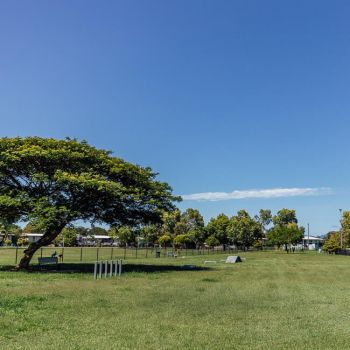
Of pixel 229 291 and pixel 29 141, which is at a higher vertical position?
pixel 29 141

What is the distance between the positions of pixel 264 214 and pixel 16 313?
151084 mm

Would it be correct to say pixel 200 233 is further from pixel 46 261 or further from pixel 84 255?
pixel 46 261

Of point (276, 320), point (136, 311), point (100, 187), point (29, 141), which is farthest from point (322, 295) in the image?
point (29, 141)

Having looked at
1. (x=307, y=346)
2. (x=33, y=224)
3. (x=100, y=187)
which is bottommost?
(x=307, y=346)

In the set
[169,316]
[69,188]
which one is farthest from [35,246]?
[169,316]

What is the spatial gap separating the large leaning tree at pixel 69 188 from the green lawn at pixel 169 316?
8.06 meters

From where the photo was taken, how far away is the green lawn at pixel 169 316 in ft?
31.9

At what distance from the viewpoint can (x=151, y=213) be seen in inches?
1304

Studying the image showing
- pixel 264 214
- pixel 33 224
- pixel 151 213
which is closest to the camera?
pixel 33 224

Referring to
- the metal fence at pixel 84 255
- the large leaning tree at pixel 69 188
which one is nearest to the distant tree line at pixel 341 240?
the metal fence at pixel 84 255

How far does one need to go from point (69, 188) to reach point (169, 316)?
58.2ft

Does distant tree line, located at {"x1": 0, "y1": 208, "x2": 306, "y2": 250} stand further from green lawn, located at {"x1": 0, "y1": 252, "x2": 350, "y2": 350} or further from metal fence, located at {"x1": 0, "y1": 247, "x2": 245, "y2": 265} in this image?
green lawn, located at {"x1": 0, "y1": 252, "x2": 350, "y2": 350}

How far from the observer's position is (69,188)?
28.9 m

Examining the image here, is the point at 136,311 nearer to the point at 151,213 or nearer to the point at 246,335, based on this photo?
the point at 246,335
